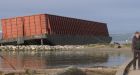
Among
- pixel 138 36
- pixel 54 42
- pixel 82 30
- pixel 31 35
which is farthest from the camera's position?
pixel 82 30

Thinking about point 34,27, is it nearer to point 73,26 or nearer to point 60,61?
point 73,26

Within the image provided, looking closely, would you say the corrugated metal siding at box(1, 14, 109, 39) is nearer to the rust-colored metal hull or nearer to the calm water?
the rust-colored metal hull

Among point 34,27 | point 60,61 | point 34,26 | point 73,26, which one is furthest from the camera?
point 73,26

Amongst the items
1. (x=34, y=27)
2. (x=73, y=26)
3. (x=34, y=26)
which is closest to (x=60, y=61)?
(x=34, y=26)

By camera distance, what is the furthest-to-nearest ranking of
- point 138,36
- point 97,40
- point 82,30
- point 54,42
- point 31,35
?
point 97,40 → point 82,30 → point 54,42 → point 31,35 → point 138,36

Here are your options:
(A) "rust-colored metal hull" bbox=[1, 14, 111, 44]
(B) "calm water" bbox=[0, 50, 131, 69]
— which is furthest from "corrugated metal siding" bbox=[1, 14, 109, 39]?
(B) "calm water" bbox=[0, 50, 131, 69]

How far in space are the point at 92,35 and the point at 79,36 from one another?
5373 mm

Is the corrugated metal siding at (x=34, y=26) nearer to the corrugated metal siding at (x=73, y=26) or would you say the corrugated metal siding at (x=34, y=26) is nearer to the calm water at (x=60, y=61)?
the corrugated metal siding at (x=73, y=26)

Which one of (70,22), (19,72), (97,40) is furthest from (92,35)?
(19,72)

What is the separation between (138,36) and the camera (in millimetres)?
17156

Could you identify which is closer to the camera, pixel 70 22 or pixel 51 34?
pixel 51 34

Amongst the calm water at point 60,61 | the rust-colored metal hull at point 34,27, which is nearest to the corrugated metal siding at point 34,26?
the rust-colored metal hull at point 34,27

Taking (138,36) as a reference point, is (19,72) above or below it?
below

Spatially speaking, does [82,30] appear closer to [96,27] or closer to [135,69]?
[96,27]
